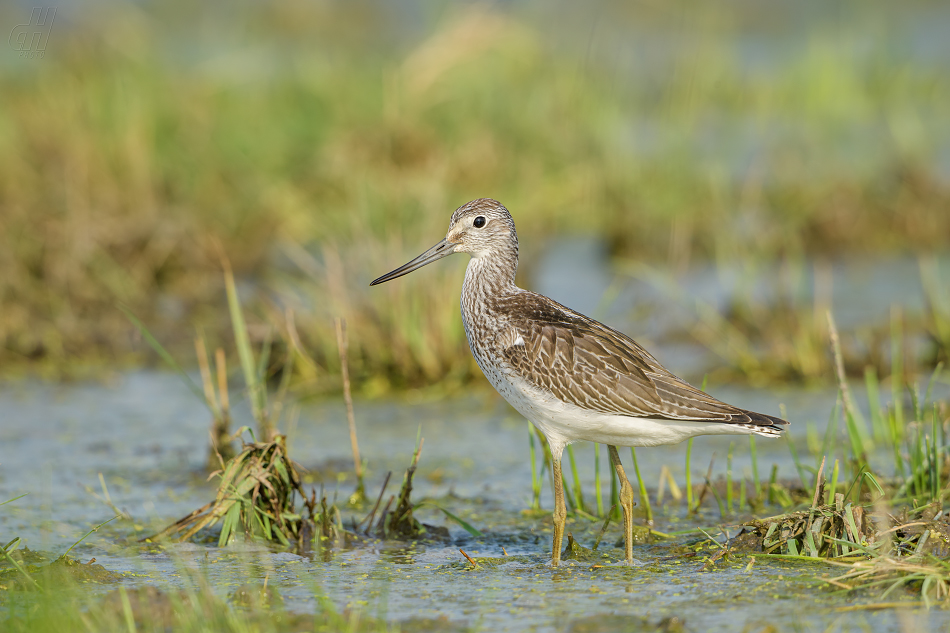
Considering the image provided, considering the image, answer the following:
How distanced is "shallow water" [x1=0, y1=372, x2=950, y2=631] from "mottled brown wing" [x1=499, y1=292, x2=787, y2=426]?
0.65 m

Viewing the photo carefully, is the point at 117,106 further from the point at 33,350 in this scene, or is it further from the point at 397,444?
the point at 397,444

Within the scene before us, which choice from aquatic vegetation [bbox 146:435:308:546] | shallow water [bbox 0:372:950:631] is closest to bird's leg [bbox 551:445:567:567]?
shallow water [bbox 0:372:950:631]

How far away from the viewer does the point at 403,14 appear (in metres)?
19.3

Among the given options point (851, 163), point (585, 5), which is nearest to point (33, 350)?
point (851, 163)

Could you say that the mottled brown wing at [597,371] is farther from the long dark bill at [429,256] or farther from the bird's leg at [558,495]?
the long dark bill at [429,256]

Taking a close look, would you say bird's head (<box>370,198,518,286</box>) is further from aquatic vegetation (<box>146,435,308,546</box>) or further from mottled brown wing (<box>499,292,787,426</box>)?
aquatic vegetation (<box>146,435,308,546</box>)

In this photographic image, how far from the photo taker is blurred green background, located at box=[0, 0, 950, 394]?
855 cm

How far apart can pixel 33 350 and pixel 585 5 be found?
464 inches

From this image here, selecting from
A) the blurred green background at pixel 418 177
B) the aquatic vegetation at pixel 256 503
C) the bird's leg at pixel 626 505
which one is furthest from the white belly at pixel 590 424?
the blurred green background at pixel 418 177

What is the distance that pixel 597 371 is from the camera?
532cm

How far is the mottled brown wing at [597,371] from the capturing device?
204 inches

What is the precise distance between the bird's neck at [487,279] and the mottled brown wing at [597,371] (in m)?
0.19

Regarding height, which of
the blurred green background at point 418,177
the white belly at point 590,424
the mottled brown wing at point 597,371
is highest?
the blurred green background at point 418,177

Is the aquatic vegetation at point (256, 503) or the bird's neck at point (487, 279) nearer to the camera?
the aquatic vegetation at point (256, 503)
